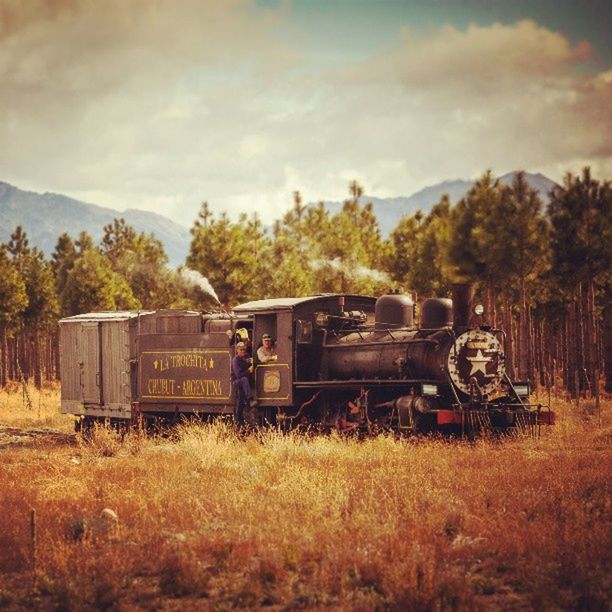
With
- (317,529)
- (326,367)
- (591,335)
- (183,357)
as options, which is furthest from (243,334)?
(591,335)

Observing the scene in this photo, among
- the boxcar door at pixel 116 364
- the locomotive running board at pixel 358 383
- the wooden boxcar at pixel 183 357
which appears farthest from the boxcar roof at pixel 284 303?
the boxcar door at pixel 116 364

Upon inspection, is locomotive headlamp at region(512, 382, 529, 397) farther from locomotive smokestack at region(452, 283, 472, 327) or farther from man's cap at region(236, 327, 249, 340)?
man's cap at region(236, 327, 249, 340)

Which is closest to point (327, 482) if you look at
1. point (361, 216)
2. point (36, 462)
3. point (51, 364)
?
point (36, 462)

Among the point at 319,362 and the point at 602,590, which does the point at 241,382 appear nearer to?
the point at 319,362

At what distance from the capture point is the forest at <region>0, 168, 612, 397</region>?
78.9ft

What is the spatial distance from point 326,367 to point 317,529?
803 cm

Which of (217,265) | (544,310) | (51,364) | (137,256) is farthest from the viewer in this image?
(51,364)

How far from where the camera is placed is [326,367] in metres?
15.8

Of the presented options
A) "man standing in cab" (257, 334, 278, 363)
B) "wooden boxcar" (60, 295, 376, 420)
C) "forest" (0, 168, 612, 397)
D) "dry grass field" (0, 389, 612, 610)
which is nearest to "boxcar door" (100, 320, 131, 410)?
"wooden boxcar" (60, 295, 376, 420)

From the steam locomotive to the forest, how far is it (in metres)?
3.58

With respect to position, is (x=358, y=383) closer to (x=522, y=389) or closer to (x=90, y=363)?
(x=522, y=389)

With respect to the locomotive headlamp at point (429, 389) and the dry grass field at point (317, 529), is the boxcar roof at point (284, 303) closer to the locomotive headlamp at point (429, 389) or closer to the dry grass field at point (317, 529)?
the locomotive headlamp at point (429, 389)

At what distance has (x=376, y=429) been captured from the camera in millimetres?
14258

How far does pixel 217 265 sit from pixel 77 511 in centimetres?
2061
